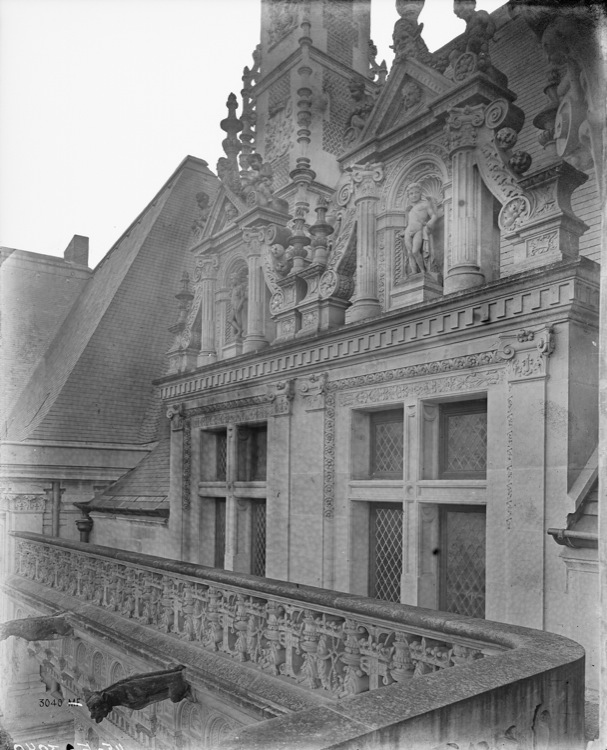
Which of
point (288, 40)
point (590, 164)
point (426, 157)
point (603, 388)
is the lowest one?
point (603, 388)

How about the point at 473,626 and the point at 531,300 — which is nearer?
the point at 473,626

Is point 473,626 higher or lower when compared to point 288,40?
lower

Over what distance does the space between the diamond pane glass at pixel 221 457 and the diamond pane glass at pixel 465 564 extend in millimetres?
4091

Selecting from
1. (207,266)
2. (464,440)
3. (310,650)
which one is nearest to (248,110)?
(207,266)

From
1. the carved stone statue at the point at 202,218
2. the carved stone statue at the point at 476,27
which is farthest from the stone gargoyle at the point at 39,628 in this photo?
the carved stone statue at the point at 476,27

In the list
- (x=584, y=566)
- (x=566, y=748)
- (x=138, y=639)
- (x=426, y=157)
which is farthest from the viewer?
(x=426, y=157)

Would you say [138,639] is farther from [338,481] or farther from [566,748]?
[566,748]

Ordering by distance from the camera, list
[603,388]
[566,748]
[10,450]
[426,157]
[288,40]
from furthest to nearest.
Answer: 1. [10,450]
2. [288,40]
3. [426,157]
4. [603,388]
5. [566,748]

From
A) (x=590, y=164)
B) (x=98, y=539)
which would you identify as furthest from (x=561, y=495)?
(x=98, y=539)

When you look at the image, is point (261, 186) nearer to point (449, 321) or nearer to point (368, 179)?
point (368, 179)

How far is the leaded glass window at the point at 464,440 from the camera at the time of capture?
18.9 ft

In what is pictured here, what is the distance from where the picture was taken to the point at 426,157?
652cm

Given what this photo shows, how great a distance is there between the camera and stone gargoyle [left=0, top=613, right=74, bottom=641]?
7367 millimetres

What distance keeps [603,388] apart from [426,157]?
3.89 meters
